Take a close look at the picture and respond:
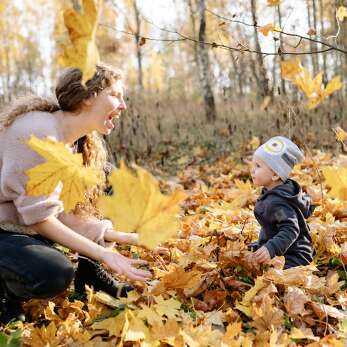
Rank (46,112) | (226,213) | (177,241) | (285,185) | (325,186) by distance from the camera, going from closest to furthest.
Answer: (46,112) < (285,185) < (177,241) < (226,213) < (325,186)

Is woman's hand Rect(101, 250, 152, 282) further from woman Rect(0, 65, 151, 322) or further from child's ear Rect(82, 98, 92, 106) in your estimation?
child's ear Rect(82, 98, 92, 106)

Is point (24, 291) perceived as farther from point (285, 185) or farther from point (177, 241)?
point (285, 185)

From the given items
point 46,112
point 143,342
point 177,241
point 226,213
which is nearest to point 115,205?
point 143,342

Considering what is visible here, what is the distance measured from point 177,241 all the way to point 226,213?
58cm

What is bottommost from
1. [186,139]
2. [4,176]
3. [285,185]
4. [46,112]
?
[186,139]

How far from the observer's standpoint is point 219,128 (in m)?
8.66

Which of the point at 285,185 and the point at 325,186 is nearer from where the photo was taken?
the point at 285,185

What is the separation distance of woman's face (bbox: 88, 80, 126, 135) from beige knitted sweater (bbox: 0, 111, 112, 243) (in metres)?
0.17

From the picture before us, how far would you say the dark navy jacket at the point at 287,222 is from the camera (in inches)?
79.5

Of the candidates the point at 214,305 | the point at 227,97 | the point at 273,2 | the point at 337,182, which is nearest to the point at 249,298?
the point at 214,305

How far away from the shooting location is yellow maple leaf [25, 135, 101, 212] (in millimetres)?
1139

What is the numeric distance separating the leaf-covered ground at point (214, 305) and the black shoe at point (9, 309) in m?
0.05

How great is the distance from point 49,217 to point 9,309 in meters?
0.45

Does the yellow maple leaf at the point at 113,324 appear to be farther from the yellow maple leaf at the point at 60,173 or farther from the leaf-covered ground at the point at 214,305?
the yellow maple leaf at the point at 60,173
